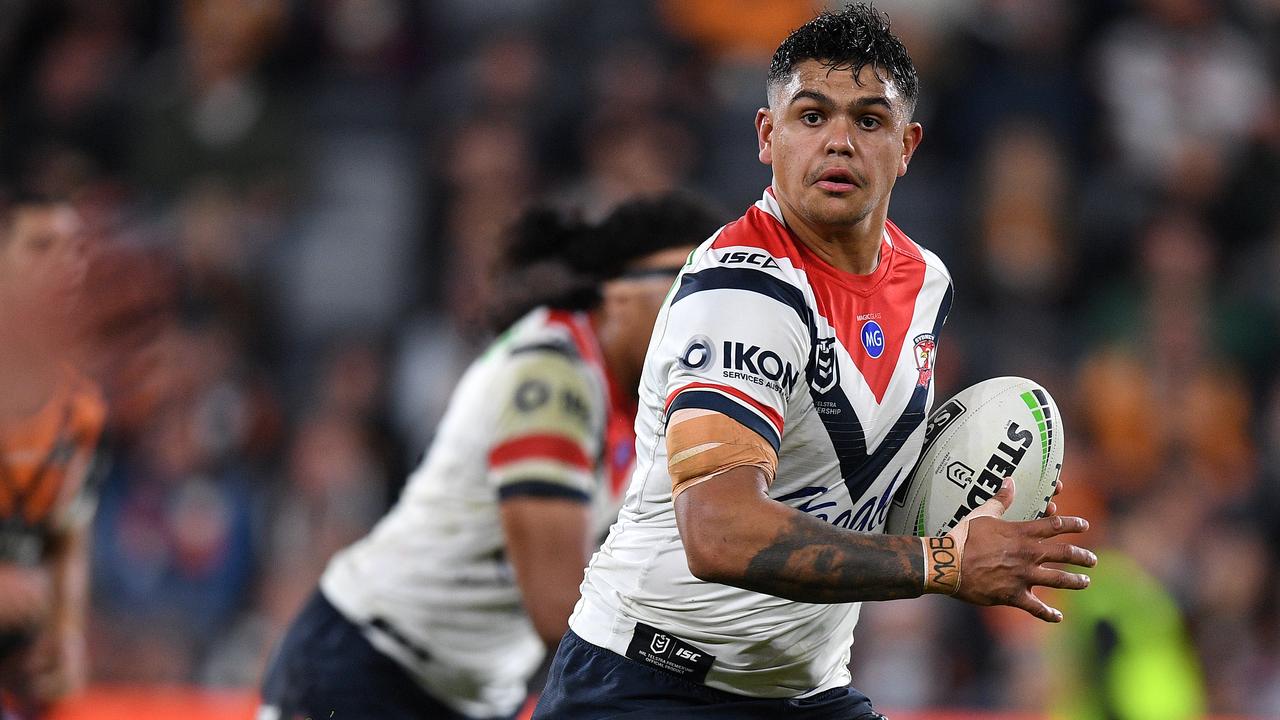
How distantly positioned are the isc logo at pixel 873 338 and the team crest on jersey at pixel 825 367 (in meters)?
0.10

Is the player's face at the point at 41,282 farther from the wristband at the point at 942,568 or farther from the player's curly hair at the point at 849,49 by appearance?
the wristband at the point at 942,568

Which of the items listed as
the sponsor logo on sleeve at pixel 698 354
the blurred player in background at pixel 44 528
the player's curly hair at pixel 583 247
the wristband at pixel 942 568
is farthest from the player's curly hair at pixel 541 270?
the wristband at pixel 942 568

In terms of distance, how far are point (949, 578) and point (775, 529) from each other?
0.30 metres

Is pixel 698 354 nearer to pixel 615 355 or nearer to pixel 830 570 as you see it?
pixel 830 570

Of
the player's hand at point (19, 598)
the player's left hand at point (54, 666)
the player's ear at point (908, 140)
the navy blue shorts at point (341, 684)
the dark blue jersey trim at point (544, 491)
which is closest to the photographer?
the player's ear at point (908, 140)

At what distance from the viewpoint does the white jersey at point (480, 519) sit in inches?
157

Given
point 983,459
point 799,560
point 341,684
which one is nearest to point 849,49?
point 983,459

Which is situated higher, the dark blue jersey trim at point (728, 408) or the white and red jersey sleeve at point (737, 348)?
the white and red jersey sleeve at point (737, 348)

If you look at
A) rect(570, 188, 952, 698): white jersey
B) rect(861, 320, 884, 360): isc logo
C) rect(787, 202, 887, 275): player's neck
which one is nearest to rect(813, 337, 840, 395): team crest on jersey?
rect(570, 188, 952, 698): white jersey

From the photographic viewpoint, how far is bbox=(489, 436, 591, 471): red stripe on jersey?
3.91 m

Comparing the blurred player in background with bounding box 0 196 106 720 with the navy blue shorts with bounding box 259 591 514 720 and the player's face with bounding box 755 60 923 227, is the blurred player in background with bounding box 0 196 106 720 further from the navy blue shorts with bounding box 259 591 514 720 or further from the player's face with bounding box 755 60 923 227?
the player's face with bounding box 755 60 923 227

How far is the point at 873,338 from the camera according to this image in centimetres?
302

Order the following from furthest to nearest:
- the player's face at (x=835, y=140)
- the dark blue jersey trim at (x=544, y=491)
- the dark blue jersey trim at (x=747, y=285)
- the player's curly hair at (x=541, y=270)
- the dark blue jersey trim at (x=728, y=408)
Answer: the player's curly hair at (x=541, y=270) → the dark blue jersey trim at (x=544, y=491) → the player's face at (x=835, y=140) → the dark blue jersey trim at (x=747, y=285) → the dark blue jersey trim at (x=728, y=408)

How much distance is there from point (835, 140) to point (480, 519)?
166 centimetres
